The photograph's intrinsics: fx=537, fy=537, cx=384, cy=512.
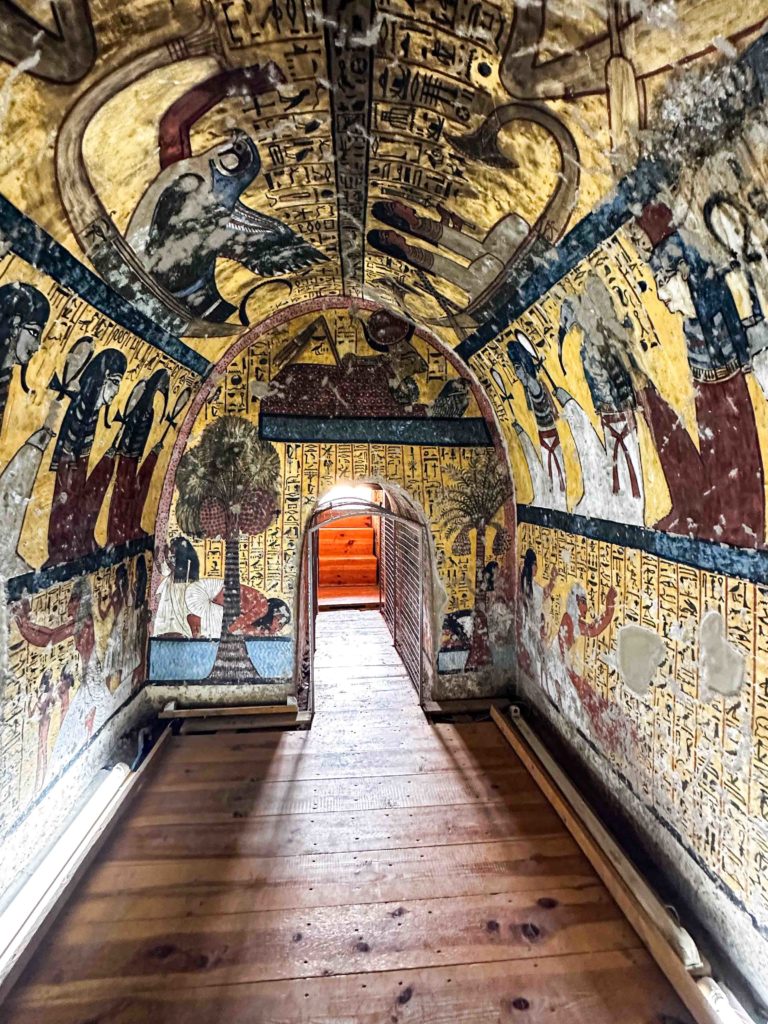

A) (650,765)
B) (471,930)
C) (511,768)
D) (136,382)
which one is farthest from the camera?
(511,768)

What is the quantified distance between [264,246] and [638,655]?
3.54 metres

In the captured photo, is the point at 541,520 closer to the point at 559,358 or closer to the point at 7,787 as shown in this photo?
the point at 559,358

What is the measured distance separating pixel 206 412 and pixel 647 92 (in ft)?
14.0

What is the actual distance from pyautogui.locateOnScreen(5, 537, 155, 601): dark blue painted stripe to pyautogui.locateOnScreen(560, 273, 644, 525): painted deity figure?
3557mm

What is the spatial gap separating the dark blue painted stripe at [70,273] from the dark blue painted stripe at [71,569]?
5.26 feet

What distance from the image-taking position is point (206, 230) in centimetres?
298

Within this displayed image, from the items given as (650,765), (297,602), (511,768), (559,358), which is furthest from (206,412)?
(650,765)

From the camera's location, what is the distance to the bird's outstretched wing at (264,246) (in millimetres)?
3066

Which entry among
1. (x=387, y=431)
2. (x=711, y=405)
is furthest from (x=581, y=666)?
(x=387, y=431)

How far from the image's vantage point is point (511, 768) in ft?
14.6

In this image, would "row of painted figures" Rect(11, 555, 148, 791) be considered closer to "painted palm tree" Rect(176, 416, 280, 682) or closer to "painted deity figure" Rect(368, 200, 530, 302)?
"painted palm tree" Rect(176, 416, 280, 682)

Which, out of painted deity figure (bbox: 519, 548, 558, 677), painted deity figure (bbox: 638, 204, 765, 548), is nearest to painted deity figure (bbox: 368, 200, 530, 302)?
painted deity figure (bbox: 638, 204, 765, 548)

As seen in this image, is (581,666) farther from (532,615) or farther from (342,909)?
(342,909)

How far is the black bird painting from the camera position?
8.18 ft
